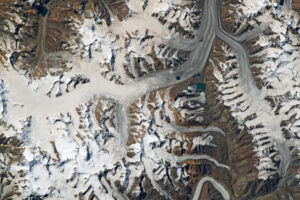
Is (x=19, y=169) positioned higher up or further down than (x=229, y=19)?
further down

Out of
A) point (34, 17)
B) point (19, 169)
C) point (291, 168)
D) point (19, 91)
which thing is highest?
point (34, 17)

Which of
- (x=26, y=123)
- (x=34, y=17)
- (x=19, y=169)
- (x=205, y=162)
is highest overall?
(x=34, y=17)

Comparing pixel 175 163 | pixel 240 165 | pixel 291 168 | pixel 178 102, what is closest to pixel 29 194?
pixel 175 163

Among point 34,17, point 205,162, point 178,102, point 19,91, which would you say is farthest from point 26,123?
point 205,162

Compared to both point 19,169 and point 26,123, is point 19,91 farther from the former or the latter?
point 19,169

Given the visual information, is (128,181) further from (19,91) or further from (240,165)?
(19,91)

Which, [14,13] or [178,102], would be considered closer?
[14,13]
